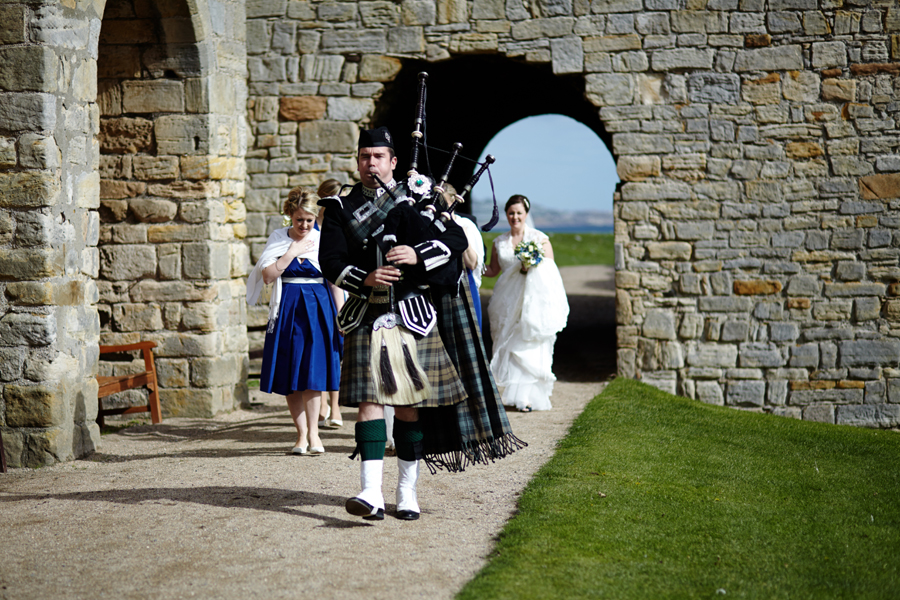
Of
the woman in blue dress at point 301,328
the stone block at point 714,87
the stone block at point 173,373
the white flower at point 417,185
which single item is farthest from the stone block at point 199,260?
the stone block at point 714,87

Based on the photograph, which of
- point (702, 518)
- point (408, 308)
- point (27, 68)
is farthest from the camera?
point (27, 68)

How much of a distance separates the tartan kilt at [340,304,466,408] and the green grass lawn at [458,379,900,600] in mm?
683

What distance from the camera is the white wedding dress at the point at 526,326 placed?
715cm

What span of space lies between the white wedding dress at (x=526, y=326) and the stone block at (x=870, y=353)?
9.13 feet

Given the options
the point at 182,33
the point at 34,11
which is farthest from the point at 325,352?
the point at 182,33

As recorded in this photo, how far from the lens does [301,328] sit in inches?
216

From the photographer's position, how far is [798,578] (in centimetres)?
337

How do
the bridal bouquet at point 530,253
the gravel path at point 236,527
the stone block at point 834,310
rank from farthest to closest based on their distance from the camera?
the stone block at point 834,310 → the bridal bouquet at point 530,253 → the gravel path at point 236,527

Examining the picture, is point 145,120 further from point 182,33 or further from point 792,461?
point 792,461

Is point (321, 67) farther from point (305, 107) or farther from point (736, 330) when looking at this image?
point (736, 330)

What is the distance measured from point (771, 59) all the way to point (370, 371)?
5.82 meters

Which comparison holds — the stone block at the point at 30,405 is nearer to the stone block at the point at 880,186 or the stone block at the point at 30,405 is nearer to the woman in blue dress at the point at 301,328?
the woman in blue dress at the point at 301,328

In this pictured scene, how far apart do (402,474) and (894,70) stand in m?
6.39

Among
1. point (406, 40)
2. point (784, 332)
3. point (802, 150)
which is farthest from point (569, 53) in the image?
point (784, 332)
